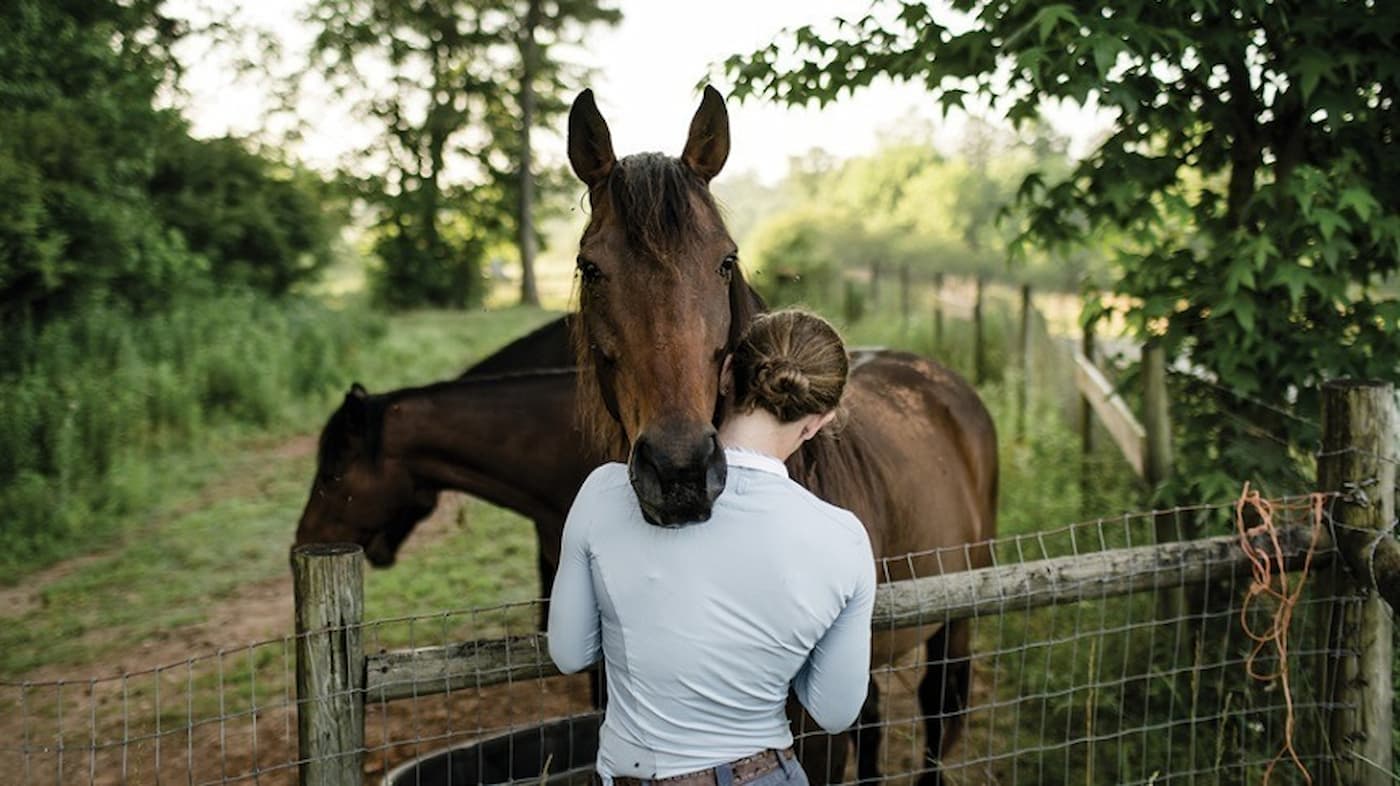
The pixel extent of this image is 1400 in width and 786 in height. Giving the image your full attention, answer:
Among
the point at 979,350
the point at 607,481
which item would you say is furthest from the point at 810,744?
the point at 979,350

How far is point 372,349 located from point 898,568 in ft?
42.0

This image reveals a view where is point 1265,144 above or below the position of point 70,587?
above

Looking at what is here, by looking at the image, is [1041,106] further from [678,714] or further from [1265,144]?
[678,714]

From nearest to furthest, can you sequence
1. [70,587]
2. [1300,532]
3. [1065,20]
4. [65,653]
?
[1300,532], [1065,20], [65,653], [70,587]

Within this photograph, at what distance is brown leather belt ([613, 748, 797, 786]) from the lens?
1.75 metres

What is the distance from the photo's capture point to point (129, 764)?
432cm

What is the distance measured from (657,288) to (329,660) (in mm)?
1101

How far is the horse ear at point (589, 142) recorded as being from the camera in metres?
2.40

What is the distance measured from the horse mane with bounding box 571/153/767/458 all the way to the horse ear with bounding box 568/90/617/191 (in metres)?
0.08

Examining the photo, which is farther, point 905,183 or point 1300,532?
point 905,183

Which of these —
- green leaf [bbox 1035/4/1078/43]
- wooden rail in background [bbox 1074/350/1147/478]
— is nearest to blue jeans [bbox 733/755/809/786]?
green leaf [bbox 1035/4/1078/43]

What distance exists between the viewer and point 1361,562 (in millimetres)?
2754

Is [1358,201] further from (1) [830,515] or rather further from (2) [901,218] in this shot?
(2) [901,218]

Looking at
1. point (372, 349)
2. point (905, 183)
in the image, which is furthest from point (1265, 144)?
point (905, 183)
